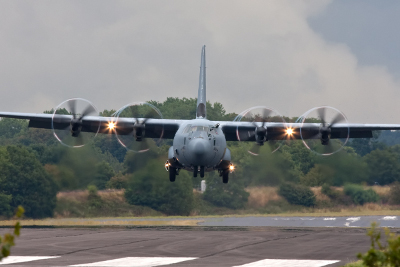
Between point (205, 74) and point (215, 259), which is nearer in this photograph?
point (215, 259)

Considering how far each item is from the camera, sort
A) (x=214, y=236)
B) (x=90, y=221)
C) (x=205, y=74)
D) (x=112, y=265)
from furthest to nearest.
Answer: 1. (x=205, y=74)
2. (x=90, y=221)
3. (x=214, y=236)
4. (x=112, y=265)

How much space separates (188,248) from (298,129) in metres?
21.0

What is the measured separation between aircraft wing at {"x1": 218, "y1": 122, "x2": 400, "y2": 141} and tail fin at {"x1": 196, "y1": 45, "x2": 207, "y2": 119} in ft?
6.06

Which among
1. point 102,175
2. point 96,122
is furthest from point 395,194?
point 96,122

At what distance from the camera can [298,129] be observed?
139ft

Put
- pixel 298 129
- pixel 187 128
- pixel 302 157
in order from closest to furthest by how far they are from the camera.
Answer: pixel 187 128 < pixel 298 129 < pixel 302 157

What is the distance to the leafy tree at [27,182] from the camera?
3938cm

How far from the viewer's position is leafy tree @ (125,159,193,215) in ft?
139

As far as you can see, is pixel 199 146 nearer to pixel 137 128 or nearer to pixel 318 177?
pixel 137 128

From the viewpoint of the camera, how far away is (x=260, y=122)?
4219 centimetres

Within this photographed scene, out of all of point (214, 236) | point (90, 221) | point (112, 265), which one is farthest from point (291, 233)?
point (90, 221)

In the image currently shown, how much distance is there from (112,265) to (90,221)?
946 inches

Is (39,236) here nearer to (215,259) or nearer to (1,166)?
(215,259)

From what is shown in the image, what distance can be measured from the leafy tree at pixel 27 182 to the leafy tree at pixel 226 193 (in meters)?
13.6
